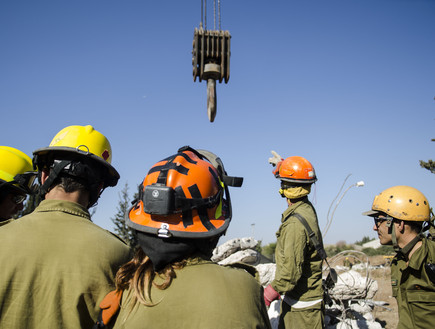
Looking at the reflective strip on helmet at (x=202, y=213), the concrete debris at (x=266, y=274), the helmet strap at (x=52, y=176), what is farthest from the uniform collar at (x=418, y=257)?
the concrete debris at (x=266, y=274)

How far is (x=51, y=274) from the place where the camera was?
1.78 metres

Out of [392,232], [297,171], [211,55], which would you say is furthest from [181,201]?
[211,55]

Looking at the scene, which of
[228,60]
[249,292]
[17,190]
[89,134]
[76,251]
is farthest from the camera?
[228,60]

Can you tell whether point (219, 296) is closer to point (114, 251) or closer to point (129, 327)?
point (129, 327)

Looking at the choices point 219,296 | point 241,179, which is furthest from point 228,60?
point 219,296

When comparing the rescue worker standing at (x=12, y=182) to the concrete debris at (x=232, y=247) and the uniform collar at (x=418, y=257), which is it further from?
the concrete debris at (x=232, y=247)

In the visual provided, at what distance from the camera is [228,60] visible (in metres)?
5.08

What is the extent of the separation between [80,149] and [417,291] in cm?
333

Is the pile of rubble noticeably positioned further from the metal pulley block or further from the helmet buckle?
the helmet buckle

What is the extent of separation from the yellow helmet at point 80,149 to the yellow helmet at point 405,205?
9.41 ft

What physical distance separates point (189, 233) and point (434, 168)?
61.5 feet

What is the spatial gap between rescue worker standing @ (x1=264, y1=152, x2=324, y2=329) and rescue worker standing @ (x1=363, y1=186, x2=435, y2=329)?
0.79 m

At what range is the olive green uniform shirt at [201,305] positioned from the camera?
139 cm

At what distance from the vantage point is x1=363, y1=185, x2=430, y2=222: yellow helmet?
3.62m
